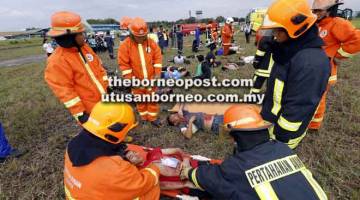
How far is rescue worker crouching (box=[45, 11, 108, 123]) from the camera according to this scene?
270 centimetres

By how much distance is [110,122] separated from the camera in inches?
74.2

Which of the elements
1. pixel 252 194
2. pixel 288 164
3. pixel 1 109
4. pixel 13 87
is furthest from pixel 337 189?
pixel 13 87

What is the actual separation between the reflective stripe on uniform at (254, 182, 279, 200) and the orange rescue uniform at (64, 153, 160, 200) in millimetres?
909

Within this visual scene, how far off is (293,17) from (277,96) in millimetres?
692

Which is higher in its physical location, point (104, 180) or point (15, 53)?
point (15, 53)

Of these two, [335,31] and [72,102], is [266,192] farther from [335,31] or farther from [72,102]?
[335,31]

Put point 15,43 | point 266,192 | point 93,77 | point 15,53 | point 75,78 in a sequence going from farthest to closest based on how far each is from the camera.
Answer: point 15,43 < point 15,53 < point 93,77 < point 75,78 < point 266,192

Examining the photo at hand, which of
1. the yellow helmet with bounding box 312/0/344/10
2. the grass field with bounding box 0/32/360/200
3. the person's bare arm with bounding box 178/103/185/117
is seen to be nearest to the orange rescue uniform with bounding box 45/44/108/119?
the grass field with bounding box 0/32/360/200

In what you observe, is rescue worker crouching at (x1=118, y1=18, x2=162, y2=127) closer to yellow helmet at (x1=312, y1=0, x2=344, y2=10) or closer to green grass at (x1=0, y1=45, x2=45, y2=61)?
yellow helmet at (x1=312, y1=0, x2=344, y2=10)

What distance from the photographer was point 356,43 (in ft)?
10.8

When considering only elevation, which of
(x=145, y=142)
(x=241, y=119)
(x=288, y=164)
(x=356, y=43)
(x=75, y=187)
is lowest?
(x=145, y=142)

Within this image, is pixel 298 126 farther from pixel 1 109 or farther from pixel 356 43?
pixel 1 109

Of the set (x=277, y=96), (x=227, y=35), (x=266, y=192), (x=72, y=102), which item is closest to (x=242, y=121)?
(x=266, y=192)

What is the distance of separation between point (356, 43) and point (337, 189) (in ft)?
6.41
